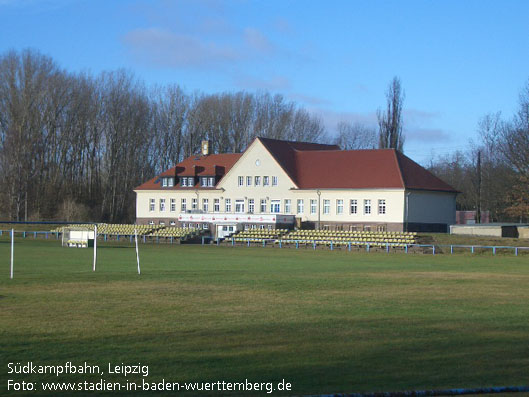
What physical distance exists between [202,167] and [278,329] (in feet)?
223

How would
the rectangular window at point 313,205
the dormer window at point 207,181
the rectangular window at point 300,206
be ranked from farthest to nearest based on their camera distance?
the dormer window at point 207,181 → the rectangular window at point 300,206 → the rectangular window at point 313,205

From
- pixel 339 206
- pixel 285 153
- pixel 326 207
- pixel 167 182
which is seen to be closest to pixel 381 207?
pixel 339 206

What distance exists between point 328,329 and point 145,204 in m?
70.3

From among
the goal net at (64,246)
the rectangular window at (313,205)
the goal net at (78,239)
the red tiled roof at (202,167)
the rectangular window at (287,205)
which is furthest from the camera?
the red tiled roof at (202,167)

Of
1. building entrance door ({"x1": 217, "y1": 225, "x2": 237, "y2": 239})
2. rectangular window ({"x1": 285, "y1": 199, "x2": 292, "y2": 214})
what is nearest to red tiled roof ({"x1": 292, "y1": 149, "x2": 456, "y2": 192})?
rectangular window ({"x1": 285, "y1": 199, "x2": 292, "y2": 214})

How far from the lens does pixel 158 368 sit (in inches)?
434

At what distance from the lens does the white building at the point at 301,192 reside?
6762cm

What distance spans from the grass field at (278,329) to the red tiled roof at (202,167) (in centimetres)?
5389

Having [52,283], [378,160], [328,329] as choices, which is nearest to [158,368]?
[328,329]

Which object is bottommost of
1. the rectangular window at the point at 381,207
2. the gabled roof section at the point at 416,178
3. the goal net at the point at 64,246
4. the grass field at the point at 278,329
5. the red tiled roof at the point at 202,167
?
the grass field at the point at 278,329

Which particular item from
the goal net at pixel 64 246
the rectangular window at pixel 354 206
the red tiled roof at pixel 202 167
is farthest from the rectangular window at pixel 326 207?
the goal net at pixel 64 246

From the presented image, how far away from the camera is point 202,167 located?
269 ft

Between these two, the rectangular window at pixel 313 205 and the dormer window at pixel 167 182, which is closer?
the rectangular window at pixel 313 205

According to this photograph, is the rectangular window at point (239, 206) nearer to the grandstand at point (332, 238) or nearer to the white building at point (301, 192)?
the white building at point (301, 192)
